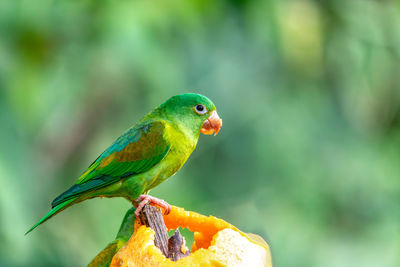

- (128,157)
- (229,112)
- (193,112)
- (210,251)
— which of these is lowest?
(229,112)

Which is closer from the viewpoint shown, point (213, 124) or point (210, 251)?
point (210, 251)

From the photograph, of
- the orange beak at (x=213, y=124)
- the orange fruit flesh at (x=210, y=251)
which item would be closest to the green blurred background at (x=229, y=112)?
the orange beak at (x=213, y=124)

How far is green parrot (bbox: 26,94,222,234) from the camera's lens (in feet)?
9.07

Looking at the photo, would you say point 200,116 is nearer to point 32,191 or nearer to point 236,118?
point 32,191

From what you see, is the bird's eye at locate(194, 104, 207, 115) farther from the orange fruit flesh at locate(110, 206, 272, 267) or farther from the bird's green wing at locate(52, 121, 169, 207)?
the orange fruit flesh at locate(110, 206, 272, 267)

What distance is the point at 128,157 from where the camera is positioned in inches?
113

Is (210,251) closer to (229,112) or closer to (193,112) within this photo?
(193,112)

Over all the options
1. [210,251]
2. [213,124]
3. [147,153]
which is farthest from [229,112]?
[210,251]

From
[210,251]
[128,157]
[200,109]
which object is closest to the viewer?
[210,251]

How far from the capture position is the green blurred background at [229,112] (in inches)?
283

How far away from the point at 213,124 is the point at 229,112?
26.5ft

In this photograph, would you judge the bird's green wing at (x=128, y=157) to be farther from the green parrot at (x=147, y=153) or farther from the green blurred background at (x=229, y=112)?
the green blurred background at (x=229, y=112)

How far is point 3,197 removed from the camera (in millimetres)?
6621

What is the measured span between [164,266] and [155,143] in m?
1.15
